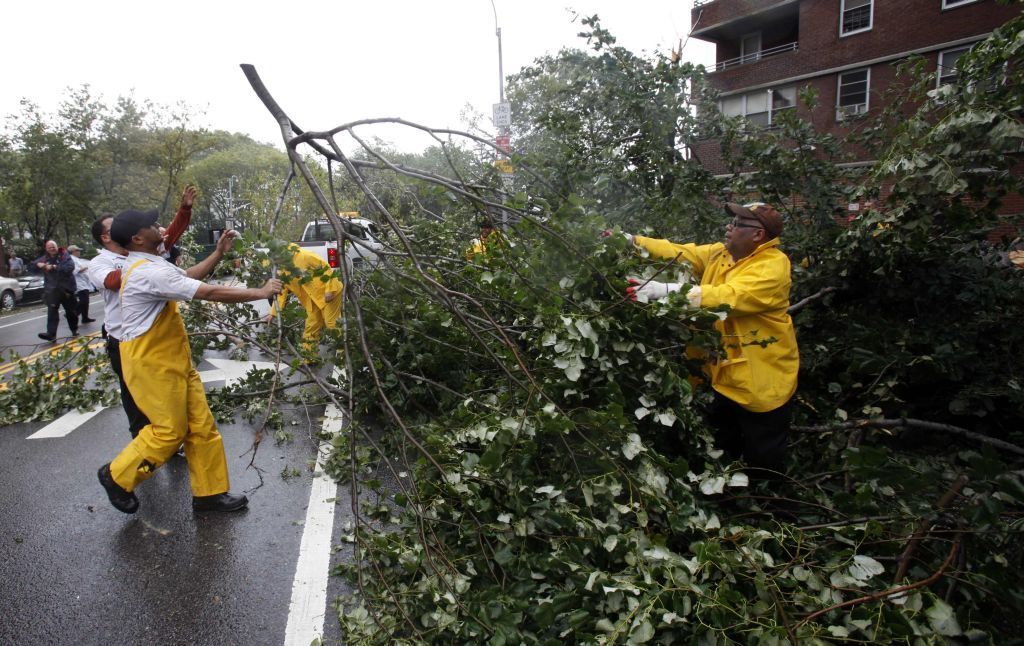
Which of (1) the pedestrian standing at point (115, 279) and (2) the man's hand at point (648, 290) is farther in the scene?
(1) the pedestrian standing at point (115, 279)

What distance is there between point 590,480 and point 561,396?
0.51 m

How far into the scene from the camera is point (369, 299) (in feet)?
14.2

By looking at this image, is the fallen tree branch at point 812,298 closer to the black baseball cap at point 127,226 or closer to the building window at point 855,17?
the black baseball cap at point 127,226

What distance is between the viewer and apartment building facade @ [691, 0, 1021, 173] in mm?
18094

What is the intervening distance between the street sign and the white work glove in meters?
7.55

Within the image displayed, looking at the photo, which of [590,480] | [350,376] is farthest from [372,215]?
[590,480]

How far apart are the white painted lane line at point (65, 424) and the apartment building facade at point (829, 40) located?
56.3 feet

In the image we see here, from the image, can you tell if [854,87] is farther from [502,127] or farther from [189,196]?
[189,196]

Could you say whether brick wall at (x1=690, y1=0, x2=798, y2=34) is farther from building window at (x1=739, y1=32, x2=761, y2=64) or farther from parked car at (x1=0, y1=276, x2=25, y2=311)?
parked car at (x1=0, y1=276, x2=25, y2=311)

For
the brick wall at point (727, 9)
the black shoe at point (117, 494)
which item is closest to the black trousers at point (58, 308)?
the black shoe at point (117, 494)

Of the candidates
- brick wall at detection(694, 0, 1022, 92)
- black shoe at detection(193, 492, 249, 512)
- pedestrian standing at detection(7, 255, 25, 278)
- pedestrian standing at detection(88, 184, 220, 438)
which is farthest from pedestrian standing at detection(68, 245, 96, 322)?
pedestrian standing at detection(7, 255, 25, 278)

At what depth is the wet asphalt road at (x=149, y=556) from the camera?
2.79 m

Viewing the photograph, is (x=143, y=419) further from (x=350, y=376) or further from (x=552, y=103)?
(x=552, y=103)

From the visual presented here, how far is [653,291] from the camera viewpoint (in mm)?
2912
